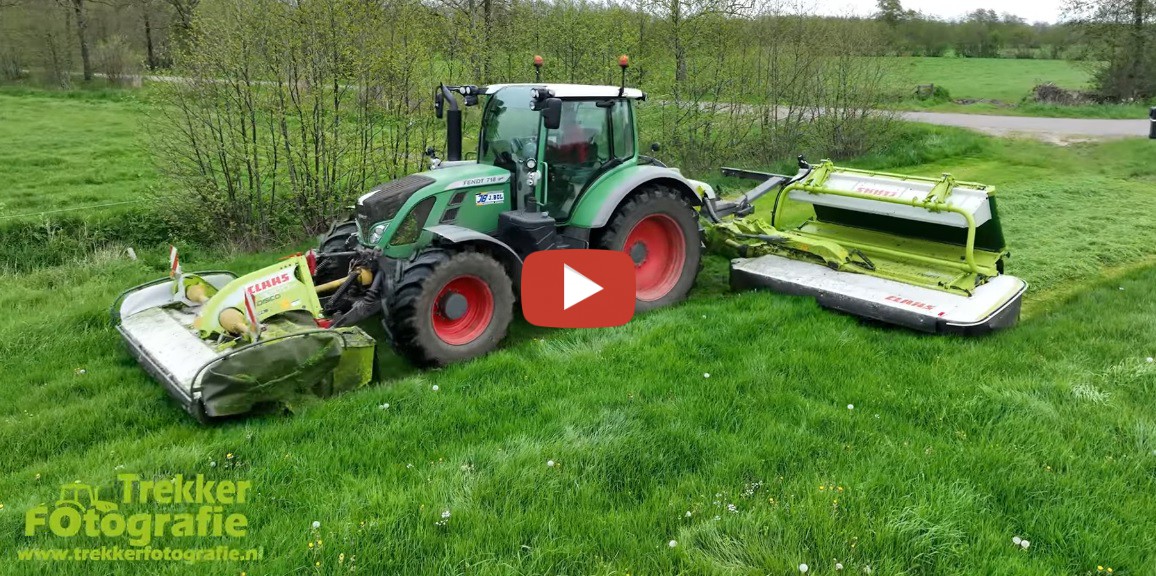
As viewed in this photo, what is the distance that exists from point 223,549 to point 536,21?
11320 millimetres

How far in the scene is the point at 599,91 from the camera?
6.13 metres

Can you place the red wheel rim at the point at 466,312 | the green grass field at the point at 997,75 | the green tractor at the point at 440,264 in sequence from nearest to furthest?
the green tractor at the point at 440,264 → the red wheel rim at the point at 466,312 → the green grass field at the point at 997,75

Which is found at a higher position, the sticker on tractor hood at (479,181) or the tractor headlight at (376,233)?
the sticker on tractor hood at (479,181)

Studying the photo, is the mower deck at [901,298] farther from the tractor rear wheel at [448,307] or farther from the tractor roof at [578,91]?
the tractor rear wheel at [448,307]

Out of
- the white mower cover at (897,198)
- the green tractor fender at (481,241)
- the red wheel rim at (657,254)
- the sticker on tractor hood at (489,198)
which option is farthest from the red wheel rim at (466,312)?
the white mower cover at (897,198)

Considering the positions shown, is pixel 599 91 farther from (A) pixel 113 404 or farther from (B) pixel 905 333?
Answer: (A) pixel 113 404

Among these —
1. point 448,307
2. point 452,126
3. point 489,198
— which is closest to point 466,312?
point 448,307

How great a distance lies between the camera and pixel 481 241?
5.34m

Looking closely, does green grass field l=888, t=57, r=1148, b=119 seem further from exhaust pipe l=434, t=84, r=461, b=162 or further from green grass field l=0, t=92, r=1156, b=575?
green grass field l=0, t=92, r=1156, b=575

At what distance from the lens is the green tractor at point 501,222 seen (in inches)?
200

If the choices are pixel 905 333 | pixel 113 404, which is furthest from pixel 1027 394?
pixel 113 404

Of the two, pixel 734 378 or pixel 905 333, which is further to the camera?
pixel 905 333

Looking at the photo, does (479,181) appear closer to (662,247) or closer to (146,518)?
(662,247)

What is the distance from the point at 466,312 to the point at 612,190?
1.70m
